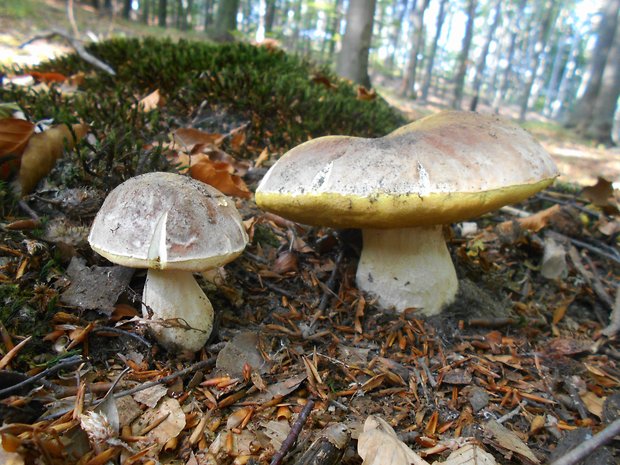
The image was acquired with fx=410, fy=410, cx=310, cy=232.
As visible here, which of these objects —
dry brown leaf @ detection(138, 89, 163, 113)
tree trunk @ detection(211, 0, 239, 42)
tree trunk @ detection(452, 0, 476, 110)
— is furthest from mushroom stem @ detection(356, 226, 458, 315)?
tree trunk @ detection(452, 0, 476, 110)

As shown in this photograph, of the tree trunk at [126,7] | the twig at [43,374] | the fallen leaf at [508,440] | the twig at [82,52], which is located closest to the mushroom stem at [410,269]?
the fallen leaf at [508,440]

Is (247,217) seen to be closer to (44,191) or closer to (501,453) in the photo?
(44,191)

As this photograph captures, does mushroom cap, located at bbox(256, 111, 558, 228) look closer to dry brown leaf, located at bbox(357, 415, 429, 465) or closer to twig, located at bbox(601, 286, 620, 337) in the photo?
dry brown leaf, located at bbox(357, 415, 429, 465)

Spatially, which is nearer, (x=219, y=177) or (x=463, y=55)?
(x=219, y=177)

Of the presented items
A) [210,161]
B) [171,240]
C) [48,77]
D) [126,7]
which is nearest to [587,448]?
[171,240]

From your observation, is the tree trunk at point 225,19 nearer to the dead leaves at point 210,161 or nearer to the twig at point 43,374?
the dead leaves at point 210,161

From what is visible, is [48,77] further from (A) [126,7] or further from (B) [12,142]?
(A) [126,7]

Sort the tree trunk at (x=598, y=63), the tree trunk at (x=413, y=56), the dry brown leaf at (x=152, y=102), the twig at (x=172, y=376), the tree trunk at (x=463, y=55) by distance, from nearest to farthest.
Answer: the twig at (x=172, y=376) < the dry brown leaf at (x=152, y=102) < the tree trunk at (x=598, y=63) < the tree trunk at (x=463, y=55) < the tree trunk at (x=413, y=56)
